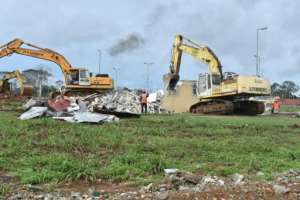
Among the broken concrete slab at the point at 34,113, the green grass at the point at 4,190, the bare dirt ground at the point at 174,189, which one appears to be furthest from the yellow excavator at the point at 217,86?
the green grass at the point at 4,190

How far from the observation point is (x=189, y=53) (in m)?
40.9

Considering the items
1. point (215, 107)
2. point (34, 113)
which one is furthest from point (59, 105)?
point (215, 107)

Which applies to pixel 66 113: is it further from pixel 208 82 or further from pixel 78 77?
pixel 78 77

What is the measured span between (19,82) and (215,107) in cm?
2585

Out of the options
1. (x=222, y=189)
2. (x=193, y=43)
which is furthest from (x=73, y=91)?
(x=222, y=189)

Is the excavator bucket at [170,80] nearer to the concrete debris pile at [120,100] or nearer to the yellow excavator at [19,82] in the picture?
the concrete debris pile at [120,100]

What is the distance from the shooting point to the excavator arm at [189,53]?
129 feet

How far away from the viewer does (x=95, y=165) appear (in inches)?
440

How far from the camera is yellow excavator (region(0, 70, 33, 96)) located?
54.1 metres

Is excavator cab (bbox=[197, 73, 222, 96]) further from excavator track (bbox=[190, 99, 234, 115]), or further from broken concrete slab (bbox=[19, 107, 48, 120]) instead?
broken concrete slab (bbox=[19, 107, 48, 120])

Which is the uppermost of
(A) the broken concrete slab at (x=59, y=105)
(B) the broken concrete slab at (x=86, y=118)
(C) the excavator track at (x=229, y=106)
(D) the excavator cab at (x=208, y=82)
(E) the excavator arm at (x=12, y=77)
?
(E) the excavator arm at (x=12, y=77)

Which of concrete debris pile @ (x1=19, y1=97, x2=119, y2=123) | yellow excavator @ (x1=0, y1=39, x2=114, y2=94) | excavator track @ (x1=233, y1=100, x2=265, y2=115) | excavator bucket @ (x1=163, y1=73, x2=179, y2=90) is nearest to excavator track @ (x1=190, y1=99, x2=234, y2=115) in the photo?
excavator track @ (x1=233, y1=100, x2=265, y2=115)

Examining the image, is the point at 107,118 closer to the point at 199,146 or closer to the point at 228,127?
the point at 228,127

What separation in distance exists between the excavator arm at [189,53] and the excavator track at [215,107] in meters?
2.27
